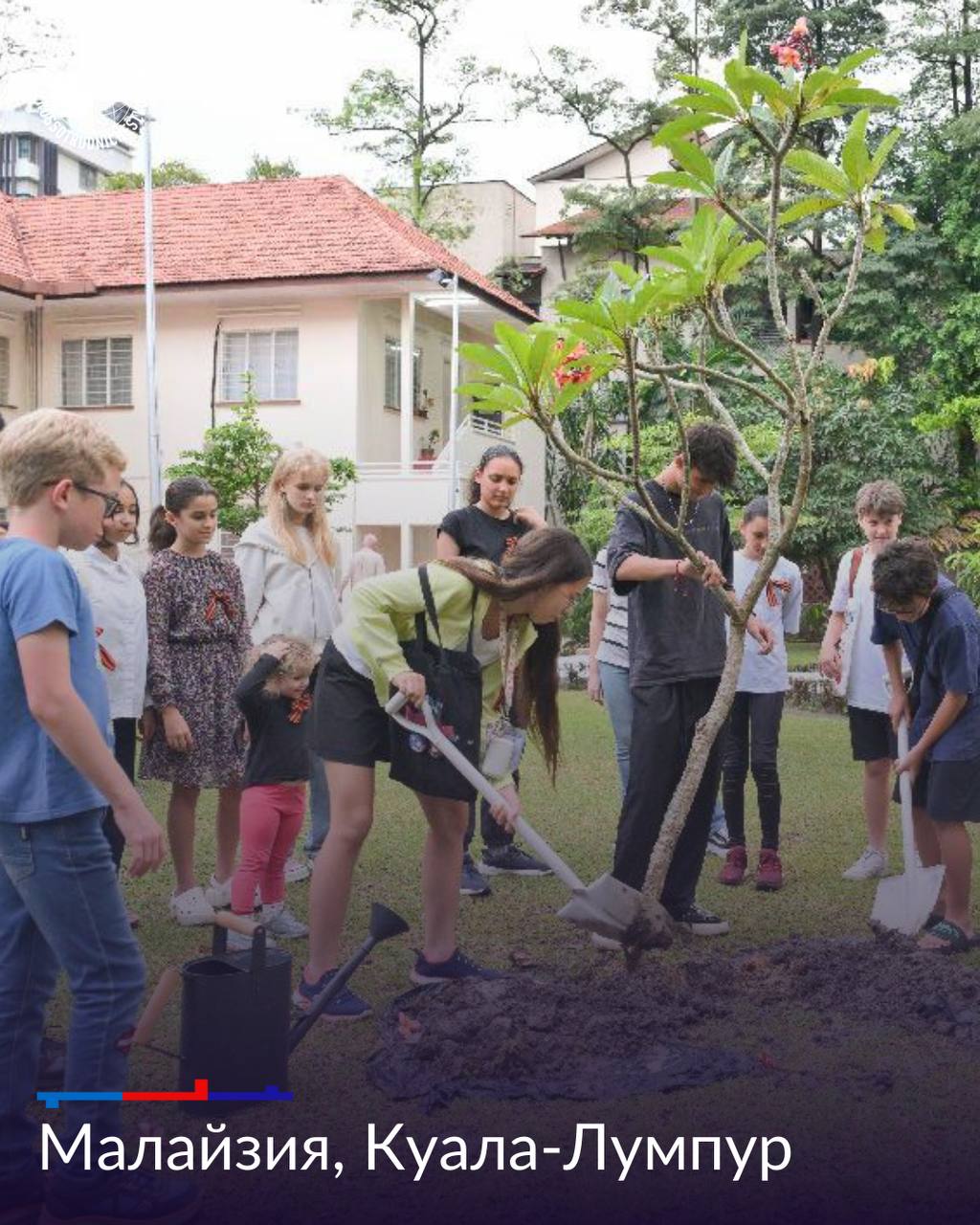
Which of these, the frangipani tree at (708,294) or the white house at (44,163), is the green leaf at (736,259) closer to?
the frangipani tree at (708,294)

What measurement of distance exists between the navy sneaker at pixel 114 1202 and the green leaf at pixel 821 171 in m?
3.49

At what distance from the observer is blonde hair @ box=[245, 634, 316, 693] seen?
18.7ft

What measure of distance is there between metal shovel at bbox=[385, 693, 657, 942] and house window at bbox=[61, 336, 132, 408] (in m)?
24.2

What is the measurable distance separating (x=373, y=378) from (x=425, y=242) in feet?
13.2

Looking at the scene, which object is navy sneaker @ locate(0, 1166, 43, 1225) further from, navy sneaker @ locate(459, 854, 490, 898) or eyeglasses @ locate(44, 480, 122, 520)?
navy sneaker @ locate(459, 854, 490, 898)

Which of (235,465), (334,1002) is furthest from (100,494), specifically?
(235,465)

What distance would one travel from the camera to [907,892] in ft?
18.6

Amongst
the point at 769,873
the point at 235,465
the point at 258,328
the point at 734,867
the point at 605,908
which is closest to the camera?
the point at 605,908

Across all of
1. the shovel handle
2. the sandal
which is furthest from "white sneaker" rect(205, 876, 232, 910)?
the sandal

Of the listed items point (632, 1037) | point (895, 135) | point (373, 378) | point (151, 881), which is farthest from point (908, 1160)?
point (373, 378)

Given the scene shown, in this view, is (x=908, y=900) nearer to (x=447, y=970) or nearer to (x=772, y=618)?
(x=447, y=970)

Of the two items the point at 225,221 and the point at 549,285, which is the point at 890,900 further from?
the point at 549,285

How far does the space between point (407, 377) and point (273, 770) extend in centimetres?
2144

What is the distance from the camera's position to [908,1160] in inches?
141
